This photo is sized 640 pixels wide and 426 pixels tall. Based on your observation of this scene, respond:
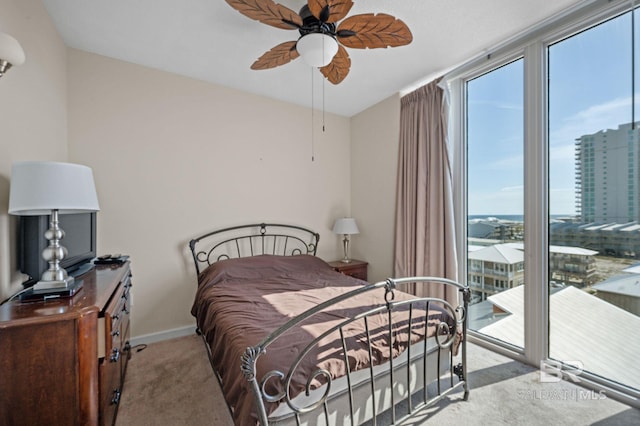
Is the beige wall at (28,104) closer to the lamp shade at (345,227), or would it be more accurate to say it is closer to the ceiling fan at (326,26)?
the ceiling fan at (326,26)

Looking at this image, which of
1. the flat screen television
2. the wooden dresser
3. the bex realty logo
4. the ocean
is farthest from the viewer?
the ocean

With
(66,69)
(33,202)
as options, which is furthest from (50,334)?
(66,69)

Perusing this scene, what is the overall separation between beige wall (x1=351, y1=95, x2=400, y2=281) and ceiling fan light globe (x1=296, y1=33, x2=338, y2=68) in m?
1.78

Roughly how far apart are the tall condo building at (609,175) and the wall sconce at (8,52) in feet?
11.4

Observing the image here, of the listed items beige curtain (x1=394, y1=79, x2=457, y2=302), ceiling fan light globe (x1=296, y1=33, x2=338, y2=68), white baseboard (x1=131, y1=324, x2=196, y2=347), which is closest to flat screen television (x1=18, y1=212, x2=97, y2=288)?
white baseboard (x1=131, y1=324, x2=196, y2=347)

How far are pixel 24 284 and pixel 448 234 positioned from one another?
3.19 m

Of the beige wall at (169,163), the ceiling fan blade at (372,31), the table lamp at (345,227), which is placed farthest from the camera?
the table lamp at (345,227)

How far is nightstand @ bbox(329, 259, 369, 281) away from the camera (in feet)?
11.6

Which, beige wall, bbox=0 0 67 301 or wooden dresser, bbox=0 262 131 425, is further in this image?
beige wall, bbox=0 0 67 301

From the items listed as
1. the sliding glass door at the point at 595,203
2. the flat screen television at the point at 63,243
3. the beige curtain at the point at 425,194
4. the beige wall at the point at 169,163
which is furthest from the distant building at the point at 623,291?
the flat screen television at the point at 63,243

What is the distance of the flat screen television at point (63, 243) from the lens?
150cm

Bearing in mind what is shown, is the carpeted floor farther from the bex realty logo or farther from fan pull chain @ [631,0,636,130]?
fan pull chain @ [631,0,636,130]

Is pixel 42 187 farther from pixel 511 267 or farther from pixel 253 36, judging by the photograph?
pixel 511 267

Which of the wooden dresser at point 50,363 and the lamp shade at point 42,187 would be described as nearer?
the wooden dresser at point 50,363
